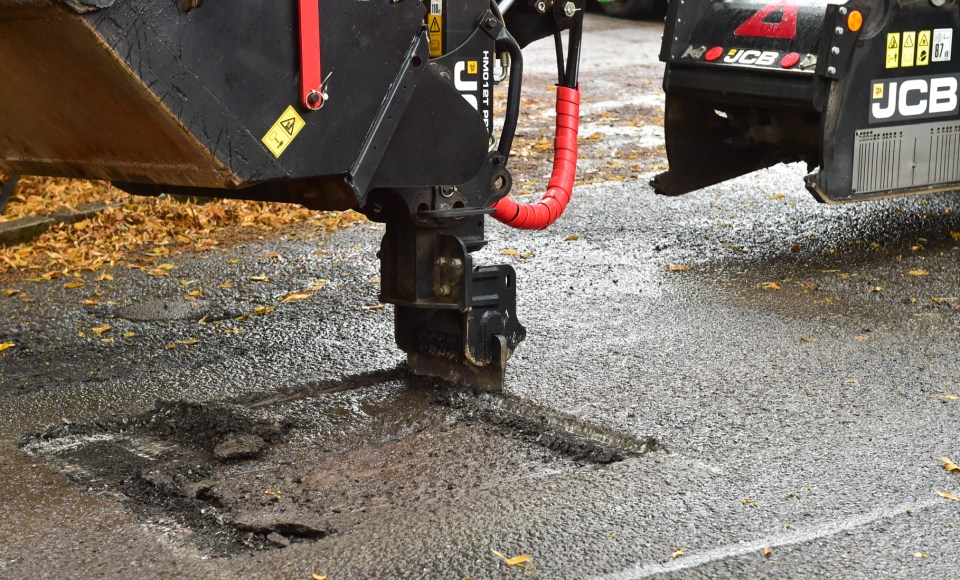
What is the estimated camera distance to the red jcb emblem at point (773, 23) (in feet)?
22.3

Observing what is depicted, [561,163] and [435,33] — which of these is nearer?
[435,33]

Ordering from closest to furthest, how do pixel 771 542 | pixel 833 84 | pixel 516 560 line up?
pixel 516 560, pixel 771 542, pixel 833 84

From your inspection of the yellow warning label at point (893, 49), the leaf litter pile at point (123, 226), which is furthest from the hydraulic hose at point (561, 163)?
the leaf litter pile at point (123, 226)

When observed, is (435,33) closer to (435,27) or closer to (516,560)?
(435,27)

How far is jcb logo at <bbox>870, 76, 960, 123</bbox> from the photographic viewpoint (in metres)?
6.76

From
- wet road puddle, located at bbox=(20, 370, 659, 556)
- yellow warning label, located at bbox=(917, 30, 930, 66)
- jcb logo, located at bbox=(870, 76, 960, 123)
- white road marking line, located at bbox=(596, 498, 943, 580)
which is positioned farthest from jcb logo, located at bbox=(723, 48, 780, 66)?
white road marking line, located at bbox=(596, 498, 943, 580)

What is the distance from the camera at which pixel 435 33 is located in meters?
4.62

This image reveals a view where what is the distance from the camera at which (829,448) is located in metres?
4.52

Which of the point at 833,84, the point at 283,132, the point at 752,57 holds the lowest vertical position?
the point at 833,84

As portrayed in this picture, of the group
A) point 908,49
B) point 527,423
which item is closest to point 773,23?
point 908,49

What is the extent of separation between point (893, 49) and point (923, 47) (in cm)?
23

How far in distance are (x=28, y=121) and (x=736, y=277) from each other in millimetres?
3890

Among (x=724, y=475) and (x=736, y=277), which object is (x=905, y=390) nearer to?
(x=724, y=475)

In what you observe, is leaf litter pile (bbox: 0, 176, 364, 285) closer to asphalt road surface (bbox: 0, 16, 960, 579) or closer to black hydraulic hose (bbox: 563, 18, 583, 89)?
asphalt road surface (bbox: 0, 16, 960, 579)
